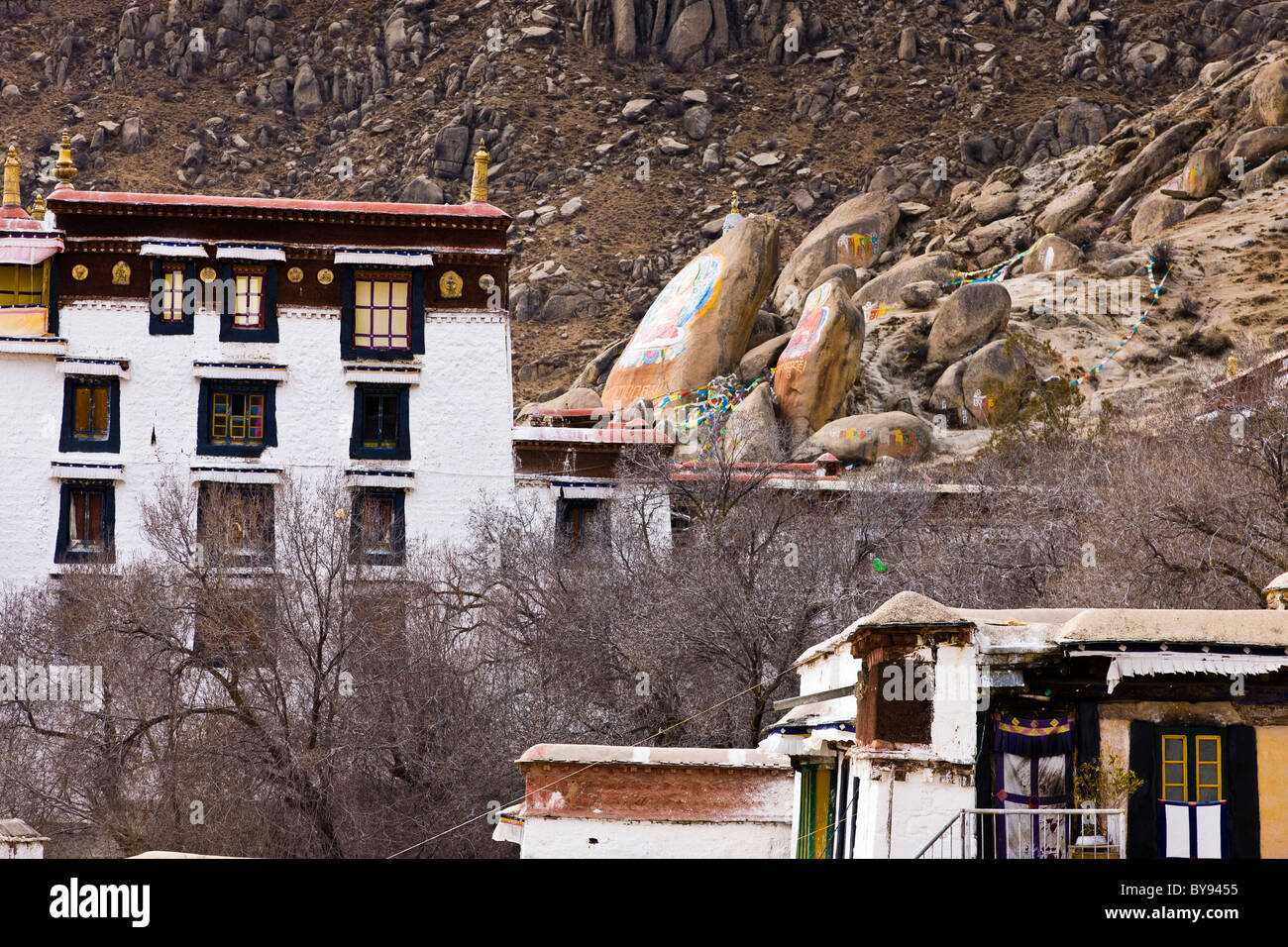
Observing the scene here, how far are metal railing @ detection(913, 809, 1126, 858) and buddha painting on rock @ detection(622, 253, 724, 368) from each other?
47.6 m

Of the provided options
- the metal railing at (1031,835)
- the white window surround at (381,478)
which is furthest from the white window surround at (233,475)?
the metal railing at (1031,835)

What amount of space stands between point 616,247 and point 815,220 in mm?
12775

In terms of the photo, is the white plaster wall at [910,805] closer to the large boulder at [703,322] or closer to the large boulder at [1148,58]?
the large boulder at [703,322]

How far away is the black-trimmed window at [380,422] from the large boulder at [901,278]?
34.6 m

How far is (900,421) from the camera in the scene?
185 feet

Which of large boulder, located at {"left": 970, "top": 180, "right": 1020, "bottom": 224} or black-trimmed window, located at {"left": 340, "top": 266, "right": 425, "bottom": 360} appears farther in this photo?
large boulder, located at {"left": 970, "top": 180, "right": 1020, "bottom": 224}

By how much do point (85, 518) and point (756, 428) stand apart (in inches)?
835

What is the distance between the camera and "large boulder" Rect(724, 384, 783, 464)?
2104 inches

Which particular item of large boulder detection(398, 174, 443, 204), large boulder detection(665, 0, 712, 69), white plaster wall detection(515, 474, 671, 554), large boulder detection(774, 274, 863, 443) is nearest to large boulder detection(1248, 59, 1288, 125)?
large boulder detection(774, 274, 863, 443)

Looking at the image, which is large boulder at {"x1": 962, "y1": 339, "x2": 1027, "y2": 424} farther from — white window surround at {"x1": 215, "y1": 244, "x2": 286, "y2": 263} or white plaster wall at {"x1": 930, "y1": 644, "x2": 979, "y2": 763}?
white plaster wall at {"x1": 930, "y1": 644, "x2": 979, "y2": 763}

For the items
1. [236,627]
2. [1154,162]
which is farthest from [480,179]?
[1154,162]

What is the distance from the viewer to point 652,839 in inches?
866
